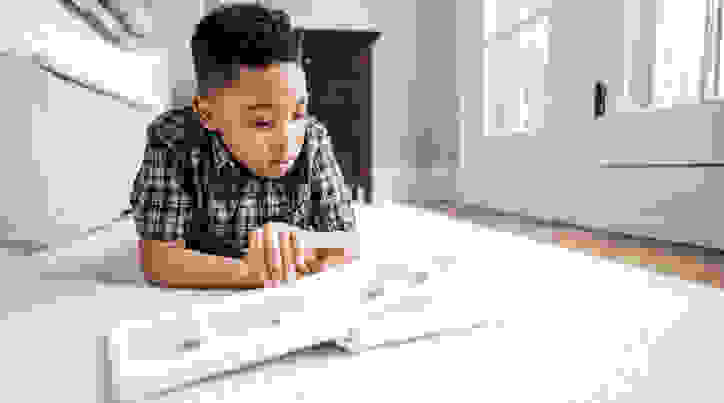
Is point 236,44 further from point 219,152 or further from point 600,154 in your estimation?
point 600,154

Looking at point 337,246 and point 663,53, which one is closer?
point 337,246

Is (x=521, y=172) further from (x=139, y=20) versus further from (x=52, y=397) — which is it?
(x=52, y=397)

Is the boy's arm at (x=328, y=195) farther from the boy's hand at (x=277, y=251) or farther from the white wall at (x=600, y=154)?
the white wall at (x=600, y=154)

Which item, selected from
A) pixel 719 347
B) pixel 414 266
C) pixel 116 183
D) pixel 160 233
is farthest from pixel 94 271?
pixel 719 347

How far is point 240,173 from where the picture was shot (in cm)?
76

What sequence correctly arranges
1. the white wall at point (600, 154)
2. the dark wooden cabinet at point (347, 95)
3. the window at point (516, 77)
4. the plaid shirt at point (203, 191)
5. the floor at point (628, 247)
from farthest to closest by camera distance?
the dark wooden cabinet at point (347, 95), the window at point (516, 77), the white wall at point (600, 154), the floor at point (628, 247), the plaid shirt at point (203, 191)

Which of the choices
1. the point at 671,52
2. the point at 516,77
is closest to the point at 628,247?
the point at 671,52

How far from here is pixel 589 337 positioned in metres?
0.69

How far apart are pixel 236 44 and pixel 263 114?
0.32ft

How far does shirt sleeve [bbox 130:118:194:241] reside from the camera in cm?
79

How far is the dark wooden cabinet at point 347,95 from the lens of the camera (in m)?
2.95

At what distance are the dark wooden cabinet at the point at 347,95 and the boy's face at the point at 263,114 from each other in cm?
230

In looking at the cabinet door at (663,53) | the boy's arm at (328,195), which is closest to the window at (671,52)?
the cabinet door at (663,53)

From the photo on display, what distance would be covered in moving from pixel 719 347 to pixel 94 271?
102 centimetres
